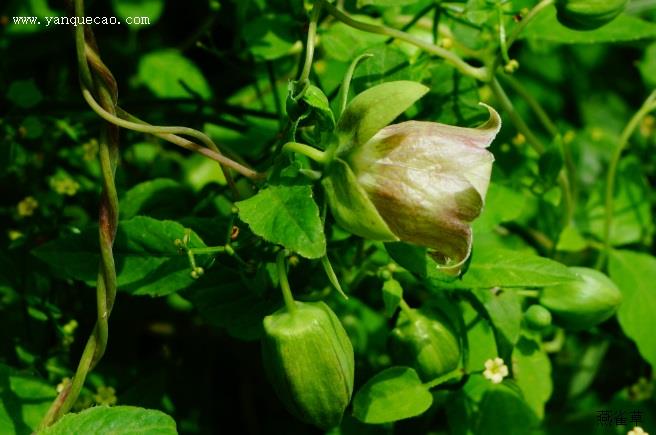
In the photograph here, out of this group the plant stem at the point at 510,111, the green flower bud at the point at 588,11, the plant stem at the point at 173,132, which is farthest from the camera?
the plant stem at the point at 510,111

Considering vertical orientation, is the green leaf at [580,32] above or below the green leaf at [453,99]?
above

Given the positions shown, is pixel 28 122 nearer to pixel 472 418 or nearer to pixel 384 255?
pixel 384 255

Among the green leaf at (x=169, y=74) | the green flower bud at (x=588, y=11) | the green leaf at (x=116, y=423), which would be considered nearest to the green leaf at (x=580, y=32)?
the green flower bud at (x=588, y=11)

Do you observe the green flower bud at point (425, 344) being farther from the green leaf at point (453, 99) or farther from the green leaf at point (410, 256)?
the green leaf at point (453, 99)

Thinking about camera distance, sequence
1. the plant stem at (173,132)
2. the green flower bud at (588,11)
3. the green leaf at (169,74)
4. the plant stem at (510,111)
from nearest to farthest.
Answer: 1. the plant stem at (173,132)
2. the green flower bud at (588,11)
3. the plant stem at (510,111)
4. the green leaf at (169,74)

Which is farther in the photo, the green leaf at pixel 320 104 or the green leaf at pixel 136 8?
the green leaf at pixel 136 8

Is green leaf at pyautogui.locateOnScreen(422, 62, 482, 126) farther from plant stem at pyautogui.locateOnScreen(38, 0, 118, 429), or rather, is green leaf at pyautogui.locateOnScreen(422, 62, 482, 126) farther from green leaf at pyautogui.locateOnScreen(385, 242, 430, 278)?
plant stem at pyautogui.locateOnScreen(38, 0, 118, 429)
